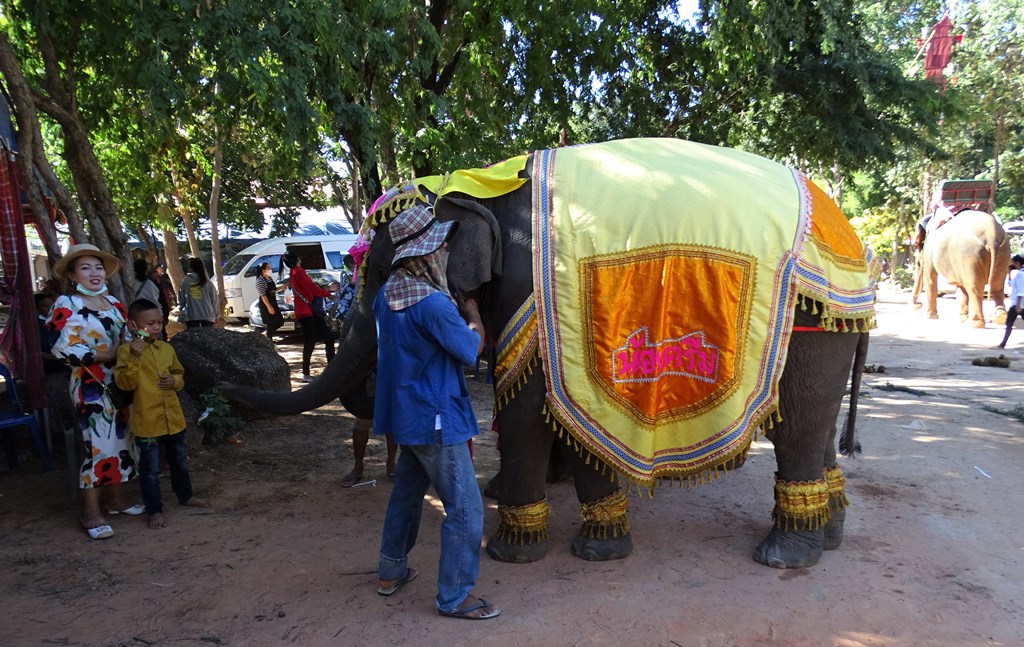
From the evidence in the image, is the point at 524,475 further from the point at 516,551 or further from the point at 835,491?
the point at 835,491

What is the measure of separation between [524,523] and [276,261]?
39.4 ft

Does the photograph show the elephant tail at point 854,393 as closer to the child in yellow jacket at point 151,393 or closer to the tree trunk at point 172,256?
the child in yellow jacket at point 151,393

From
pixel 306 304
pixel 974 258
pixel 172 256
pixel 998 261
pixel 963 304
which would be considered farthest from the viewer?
pixel 172 256

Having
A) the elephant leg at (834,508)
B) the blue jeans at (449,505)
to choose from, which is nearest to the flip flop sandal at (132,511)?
the blue jeans at (449,505)

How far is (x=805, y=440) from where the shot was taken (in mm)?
3486

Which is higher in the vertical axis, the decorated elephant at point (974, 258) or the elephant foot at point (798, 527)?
the decorated elephant at point (974, 258)

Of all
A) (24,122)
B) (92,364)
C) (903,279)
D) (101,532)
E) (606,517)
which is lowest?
(101,532)

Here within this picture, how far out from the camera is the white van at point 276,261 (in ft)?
46.3

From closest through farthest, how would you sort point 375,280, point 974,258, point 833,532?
point 375,280, point 833,532, point 974,258

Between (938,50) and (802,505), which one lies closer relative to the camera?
(802,505)

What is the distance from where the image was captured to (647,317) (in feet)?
10.8

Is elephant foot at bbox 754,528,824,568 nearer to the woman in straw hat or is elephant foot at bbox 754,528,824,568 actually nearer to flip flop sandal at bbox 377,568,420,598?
flip flop sandal at bbox 377,568,420,598

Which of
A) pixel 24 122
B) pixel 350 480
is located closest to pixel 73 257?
pixel 24 122

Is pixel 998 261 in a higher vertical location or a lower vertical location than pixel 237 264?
lower
